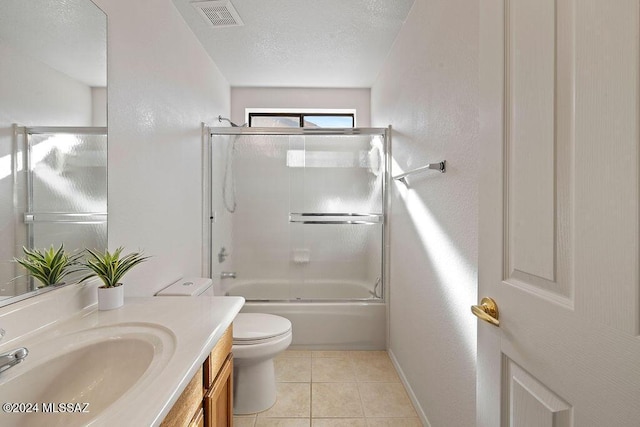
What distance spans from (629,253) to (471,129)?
2.73ft

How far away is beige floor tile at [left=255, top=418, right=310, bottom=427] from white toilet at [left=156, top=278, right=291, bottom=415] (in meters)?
0.09

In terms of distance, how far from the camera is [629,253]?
1.45 ft

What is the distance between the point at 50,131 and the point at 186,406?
986 mm

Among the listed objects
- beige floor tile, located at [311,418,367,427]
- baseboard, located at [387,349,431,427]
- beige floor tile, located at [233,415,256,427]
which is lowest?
beige floor tile, located at [233,415,256,427]

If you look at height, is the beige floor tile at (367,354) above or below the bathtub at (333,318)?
below

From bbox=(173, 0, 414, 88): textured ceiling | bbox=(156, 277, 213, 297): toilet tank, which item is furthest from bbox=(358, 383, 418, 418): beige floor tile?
bbox=(173, 0, 414, 88): textured ceiling

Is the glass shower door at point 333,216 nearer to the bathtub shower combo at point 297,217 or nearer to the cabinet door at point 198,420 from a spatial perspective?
the bathtub shower combo at point 297,217

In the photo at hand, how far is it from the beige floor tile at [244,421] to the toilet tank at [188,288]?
0.73m

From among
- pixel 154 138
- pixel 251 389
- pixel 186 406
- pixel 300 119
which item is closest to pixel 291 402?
pixel 251 389

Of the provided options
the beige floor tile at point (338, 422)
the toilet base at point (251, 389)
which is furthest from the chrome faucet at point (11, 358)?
the beige floor tile at point (338, 422)

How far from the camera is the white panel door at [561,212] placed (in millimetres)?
450

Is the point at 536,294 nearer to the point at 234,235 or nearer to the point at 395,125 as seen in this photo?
the point at 395,125

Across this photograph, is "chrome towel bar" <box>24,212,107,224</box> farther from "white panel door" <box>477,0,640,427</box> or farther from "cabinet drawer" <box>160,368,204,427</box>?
"white panel door" <box>477,0,640,427</box>

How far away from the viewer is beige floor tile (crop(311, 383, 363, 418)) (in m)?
1.75
